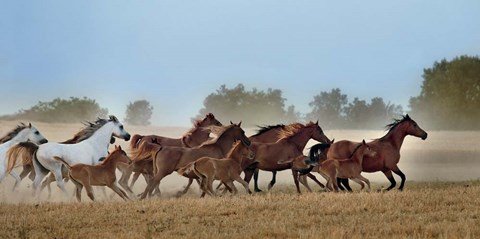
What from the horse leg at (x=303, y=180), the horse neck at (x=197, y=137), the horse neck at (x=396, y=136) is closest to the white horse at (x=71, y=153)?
the horse neck at (x=197, y=137)

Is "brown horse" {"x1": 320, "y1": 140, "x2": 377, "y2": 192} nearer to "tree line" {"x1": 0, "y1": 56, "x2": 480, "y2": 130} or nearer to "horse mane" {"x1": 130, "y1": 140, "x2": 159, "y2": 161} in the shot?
"horse mane" {"x1": 130, "y1": 140, "x2": 159, "y2": 161}

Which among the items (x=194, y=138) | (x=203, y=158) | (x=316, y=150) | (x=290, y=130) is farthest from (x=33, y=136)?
(x=316, y=150)

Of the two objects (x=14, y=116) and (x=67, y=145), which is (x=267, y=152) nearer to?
(x=67, y=145)

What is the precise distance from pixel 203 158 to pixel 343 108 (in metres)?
64.5

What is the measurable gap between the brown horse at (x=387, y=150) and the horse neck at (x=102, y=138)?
5.15m

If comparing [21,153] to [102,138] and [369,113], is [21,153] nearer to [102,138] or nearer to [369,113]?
[102,138]

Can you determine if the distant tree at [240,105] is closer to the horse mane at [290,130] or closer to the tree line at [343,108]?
the tree line at [343,108]

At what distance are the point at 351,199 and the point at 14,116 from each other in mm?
46254

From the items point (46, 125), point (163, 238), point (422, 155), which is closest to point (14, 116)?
point (46, 125)

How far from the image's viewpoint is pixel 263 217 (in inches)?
561

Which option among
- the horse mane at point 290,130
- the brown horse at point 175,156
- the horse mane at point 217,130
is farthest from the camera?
the horse mane at point 290,130

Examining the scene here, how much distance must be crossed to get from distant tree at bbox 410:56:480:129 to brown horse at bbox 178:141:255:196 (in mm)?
47313

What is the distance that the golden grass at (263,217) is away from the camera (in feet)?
41.1

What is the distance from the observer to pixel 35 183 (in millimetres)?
20078
